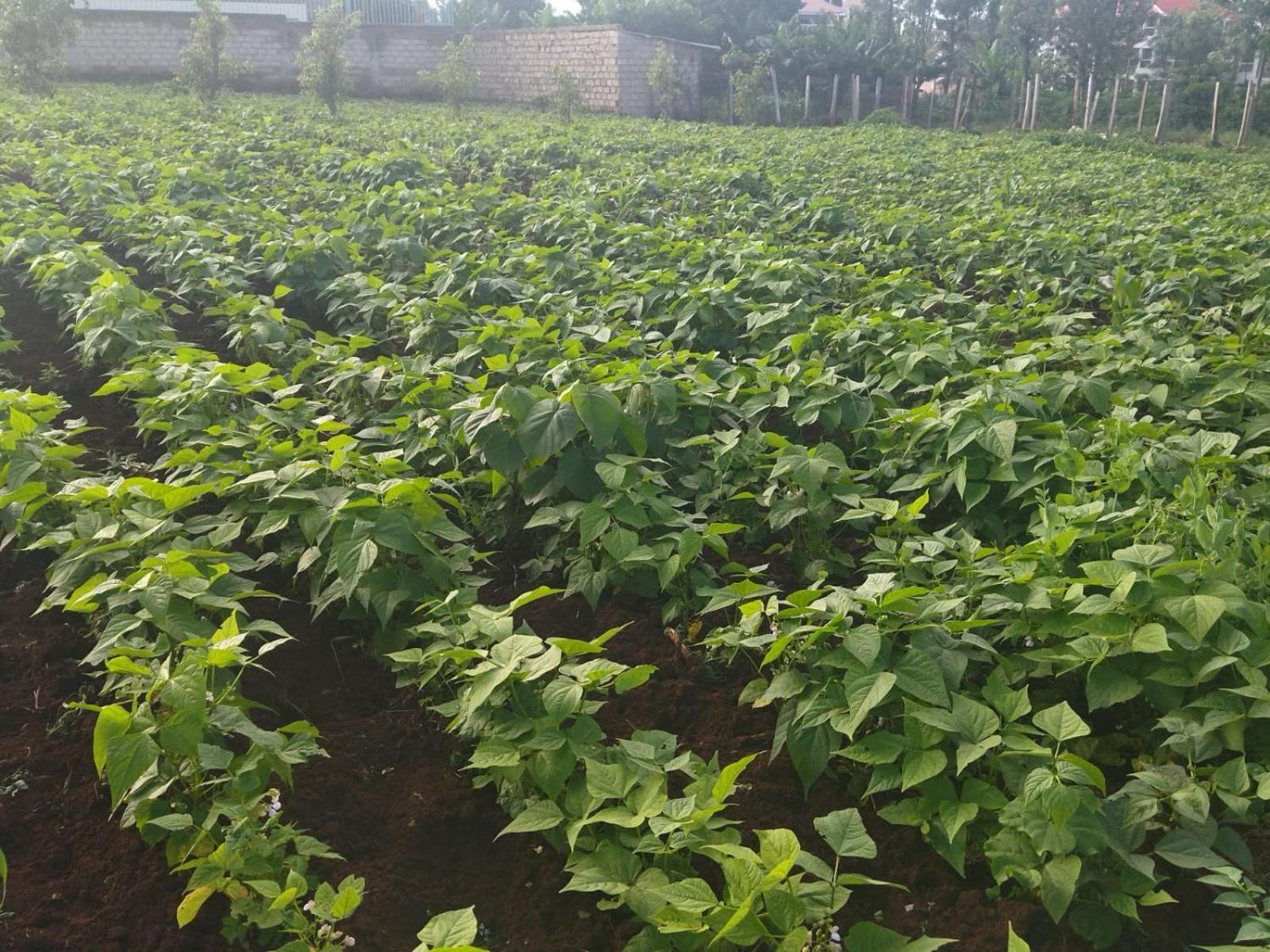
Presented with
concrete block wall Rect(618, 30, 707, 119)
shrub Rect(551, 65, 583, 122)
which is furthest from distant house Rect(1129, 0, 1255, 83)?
shrub Rect(551, 65, 583, 122)

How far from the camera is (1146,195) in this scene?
32.5ft

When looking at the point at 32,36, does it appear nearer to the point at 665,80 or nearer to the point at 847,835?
the point at 665,80

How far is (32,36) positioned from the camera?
16.1 m

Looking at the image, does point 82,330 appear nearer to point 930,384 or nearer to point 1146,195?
point 930,384

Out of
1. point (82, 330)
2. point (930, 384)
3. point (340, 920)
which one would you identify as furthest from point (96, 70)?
point (340, 920)

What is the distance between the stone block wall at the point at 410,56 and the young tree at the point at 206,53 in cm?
279

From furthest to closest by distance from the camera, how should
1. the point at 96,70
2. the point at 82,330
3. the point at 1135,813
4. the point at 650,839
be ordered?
the point at 96,70, the point at 82,330, the point at 1135,813, the point at 650,839

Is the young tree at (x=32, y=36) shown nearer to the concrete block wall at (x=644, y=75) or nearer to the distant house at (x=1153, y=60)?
the concrete block wall at (x=644, y=75)

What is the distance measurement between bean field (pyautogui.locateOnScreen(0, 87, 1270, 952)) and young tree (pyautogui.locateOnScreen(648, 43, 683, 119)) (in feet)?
60.9

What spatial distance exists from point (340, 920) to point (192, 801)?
1.32 feet

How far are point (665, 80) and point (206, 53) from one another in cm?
981

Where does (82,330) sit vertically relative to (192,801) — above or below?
above

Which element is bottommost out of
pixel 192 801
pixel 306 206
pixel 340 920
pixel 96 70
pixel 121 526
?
pixel 340 920

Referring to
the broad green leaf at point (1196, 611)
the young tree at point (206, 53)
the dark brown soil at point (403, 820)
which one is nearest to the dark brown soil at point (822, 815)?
the dark brown soil at point (403, 820)
